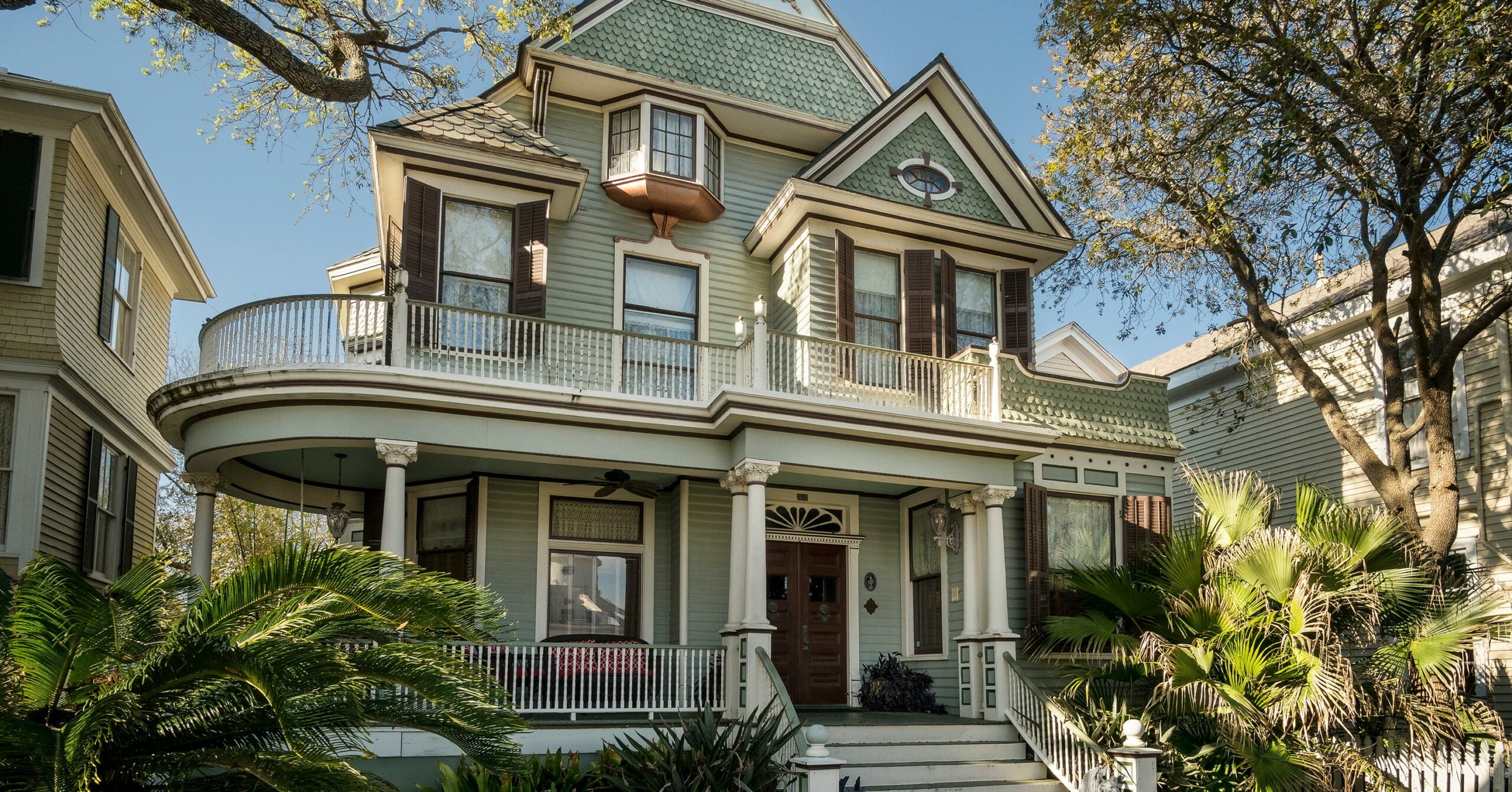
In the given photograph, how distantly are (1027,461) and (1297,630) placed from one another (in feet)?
14.9

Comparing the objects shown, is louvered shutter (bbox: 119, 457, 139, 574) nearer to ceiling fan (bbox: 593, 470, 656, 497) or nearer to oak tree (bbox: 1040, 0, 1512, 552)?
ceiling fan (bbox: 593, 470, 656, 497)

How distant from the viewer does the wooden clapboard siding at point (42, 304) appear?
1303 centimetres

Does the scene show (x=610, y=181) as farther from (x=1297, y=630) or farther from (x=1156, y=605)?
(x=1297, y=630)

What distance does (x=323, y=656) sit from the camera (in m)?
6.70

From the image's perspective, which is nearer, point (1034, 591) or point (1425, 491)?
point (1034, 591)

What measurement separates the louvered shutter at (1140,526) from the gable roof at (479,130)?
28.9ft

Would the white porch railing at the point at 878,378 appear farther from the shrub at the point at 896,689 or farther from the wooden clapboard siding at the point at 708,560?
the shrub at the point at 896,689

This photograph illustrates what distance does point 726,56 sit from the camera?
1716cm

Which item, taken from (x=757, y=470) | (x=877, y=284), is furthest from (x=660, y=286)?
(x=757, y=470)

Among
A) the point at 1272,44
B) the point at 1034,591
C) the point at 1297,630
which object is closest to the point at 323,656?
the point at 1297,630

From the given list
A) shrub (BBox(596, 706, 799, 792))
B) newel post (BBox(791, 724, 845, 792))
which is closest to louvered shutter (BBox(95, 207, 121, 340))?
shrub (BBox(596, 706, 799, 792))

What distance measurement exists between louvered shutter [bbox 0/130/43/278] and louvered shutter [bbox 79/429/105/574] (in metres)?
2.53

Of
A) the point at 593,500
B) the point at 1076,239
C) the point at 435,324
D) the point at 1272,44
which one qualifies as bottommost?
the point at 593,500

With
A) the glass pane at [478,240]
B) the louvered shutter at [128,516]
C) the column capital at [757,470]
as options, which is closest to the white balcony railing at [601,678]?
the column capital at [757,470]
